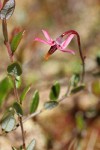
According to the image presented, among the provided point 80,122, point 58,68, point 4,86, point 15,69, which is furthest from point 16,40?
point 58,68

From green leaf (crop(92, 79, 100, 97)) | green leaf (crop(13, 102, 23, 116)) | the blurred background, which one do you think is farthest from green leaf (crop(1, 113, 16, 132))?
green leaf (crop(92, 79, 100, 97))

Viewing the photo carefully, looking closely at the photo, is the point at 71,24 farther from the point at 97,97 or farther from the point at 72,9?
the point at 97,97

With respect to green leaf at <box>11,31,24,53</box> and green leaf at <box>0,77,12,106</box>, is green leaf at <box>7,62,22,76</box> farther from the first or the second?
green leaf at <box>0,77,12,106</box>

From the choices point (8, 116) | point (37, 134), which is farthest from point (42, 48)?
point (8, 116)

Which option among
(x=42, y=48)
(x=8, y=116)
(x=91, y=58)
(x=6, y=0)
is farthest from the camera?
(x=42, y=48)

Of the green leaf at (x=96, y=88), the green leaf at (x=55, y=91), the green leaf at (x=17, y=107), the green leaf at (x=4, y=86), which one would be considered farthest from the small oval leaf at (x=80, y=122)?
the green leaf at (x=17, y=107)

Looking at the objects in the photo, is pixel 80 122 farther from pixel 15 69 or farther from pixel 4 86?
pixel 15 69
